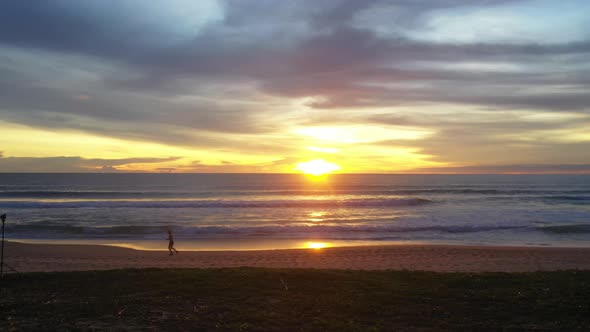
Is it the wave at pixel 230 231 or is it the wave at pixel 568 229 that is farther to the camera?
the wave at pixel 568 229

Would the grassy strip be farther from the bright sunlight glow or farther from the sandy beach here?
the bright sunlight glow

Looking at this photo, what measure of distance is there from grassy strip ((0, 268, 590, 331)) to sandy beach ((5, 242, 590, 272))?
145 inches

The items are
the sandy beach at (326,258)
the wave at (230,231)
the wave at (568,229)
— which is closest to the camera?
the sandy beach at (326,258)

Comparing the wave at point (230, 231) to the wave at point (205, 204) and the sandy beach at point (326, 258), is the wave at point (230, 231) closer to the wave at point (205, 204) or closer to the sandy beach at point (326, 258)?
the sandy beach at point (326, 258)

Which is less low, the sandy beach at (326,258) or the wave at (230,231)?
the sandy beach at (326,258)

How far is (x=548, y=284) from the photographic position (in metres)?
8.66

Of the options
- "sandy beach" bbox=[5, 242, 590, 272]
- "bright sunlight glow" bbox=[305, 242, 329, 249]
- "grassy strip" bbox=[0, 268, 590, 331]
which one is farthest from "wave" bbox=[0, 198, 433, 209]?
"grassy strip" bbox=[0, 268, 590, 331]

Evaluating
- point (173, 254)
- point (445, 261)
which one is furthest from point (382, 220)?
point (173, 254)

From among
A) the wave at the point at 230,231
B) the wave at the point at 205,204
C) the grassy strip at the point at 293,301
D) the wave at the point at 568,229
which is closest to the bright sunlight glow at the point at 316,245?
the wave at the point at 230,231

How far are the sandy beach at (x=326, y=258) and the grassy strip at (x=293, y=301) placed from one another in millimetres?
3685

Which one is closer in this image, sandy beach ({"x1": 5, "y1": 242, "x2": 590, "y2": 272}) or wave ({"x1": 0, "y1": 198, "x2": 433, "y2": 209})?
sandy beach ({"x1": 5, "y1": 242, "x2": 590, "y2": 272})

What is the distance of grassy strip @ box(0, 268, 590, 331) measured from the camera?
6.43 meters

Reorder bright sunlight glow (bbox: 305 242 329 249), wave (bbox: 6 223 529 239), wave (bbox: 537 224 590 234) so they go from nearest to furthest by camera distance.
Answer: bright sunlight glow (bbox: 305 242 329 249)
wave (bbox: 6 223 529 239)
wave (bbox: 537 224 590 234)

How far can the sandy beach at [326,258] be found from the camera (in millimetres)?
13633
